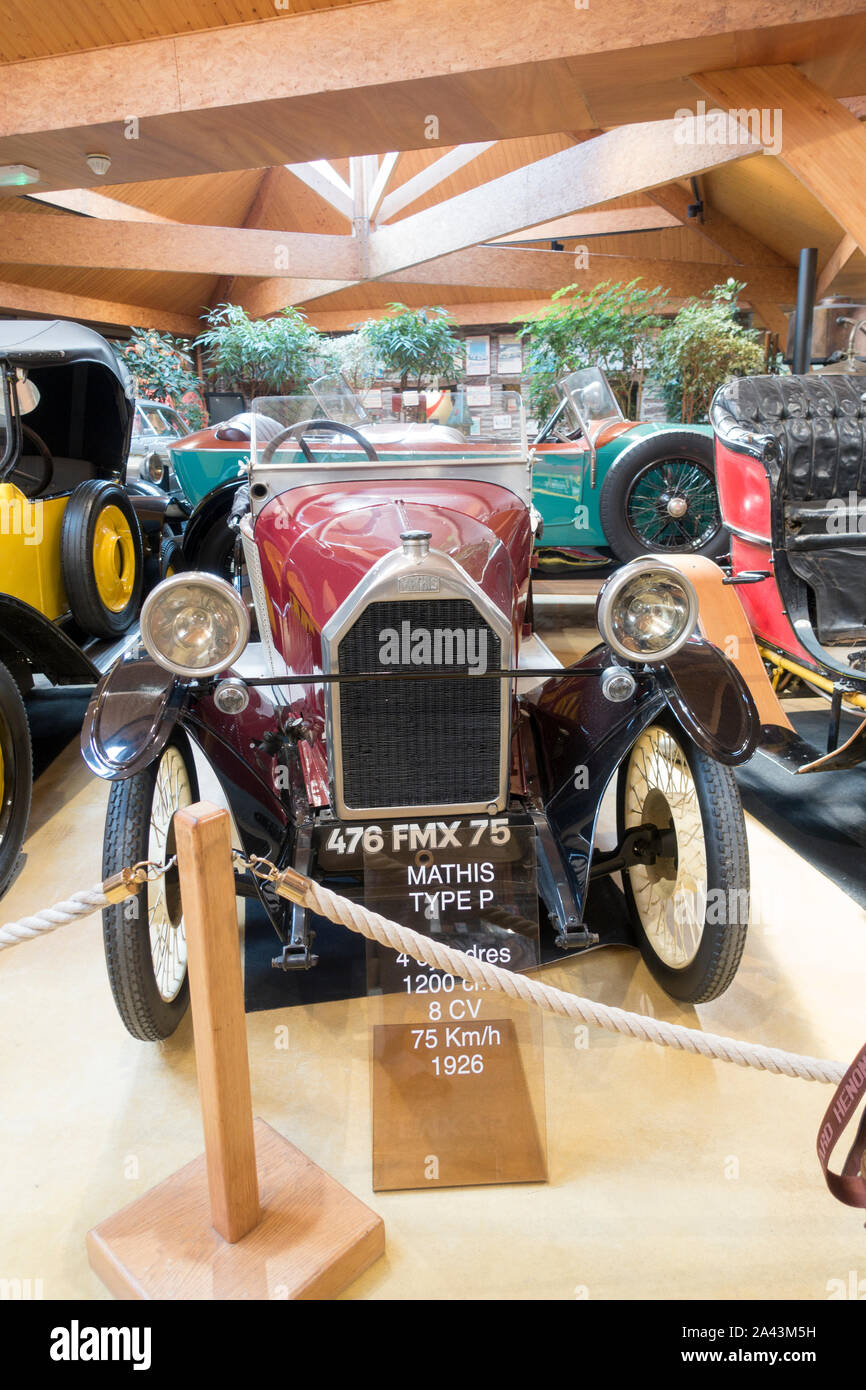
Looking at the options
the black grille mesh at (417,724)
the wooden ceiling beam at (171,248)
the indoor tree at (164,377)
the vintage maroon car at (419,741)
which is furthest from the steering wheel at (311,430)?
the wooden ceiling beam at (171,248)

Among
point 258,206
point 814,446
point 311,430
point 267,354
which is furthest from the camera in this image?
point 258,206

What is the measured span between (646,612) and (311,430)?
1587mm

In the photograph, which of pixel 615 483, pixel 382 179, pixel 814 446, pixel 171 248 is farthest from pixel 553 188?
pixel 814 446

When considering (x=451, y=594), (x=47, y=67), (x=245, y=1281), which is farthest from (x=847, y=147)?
(x=245, y=1281)

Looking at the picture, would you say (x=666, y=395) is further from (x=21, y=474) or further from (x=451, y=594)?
(x=451, y=594)

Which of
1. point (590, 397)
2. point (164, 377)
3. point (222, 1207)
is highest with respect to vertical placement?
point (164, 377)

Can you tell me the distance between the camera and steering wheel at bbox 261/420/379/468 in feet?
9.91

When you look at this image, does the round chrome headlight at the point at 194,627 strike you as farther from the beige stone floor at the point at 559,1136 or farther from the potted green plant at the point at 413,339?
the potted green plant at the point at 413,339

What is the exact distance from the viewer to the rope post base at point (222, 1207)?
1396mm

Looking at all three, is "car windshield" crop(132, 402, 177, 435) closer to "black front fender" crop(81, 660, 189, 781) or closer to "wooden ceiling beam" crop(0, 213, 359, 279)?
"wooden ceiling beam" crop(0, 213, 359, 279)

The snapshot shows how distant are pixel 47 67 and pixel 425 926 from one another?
18.8ft

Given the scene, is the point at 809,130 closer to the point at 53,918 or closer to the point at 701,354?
the point at 701,354

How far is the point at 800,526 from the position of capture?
3812 mm

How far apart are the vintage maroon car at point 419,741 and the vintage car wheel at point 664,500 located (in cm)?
351
